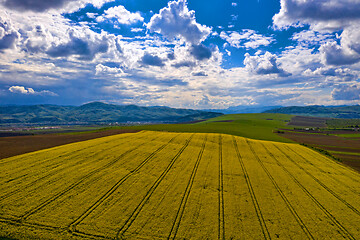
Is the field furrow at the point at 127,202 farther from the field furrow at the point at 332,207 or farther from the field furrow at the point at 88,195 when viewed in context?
the field furrow at the point at 332,207

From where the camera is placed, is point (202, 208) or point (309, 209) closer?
point (202, 208)

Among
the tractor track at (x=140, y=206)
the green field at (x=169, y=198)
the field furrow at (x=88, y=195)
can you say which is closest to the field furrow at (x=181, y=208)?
the green field at (x=169, y=198)

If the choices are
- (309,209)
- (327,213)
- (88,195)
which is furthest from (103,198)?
(327,213)

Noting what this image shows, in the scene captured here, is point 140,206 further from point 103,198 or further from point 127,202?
point 103,198

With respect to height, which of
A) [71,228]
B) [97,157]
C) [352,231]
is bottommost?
[352,231]

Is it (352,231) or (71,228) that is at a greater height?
(71,228)

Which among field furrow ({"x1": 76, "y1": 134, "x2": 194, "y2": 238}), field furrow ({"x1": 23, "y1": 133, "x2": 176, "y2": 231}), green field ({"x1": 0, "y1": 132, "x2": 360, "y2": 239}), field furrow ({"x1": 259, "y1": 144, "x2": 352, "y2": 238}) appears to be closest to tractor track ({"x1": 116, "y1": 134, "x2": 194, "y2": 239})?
field furrow ({"x1": 76, "y1": 134, "x2": 194, "y2": 238})

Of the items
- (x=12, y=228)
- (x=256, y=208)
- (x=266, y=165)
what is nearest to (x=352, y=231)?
(x=256, y=208)

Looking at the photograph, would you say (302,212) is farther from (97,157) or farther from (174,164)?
(97,157)
